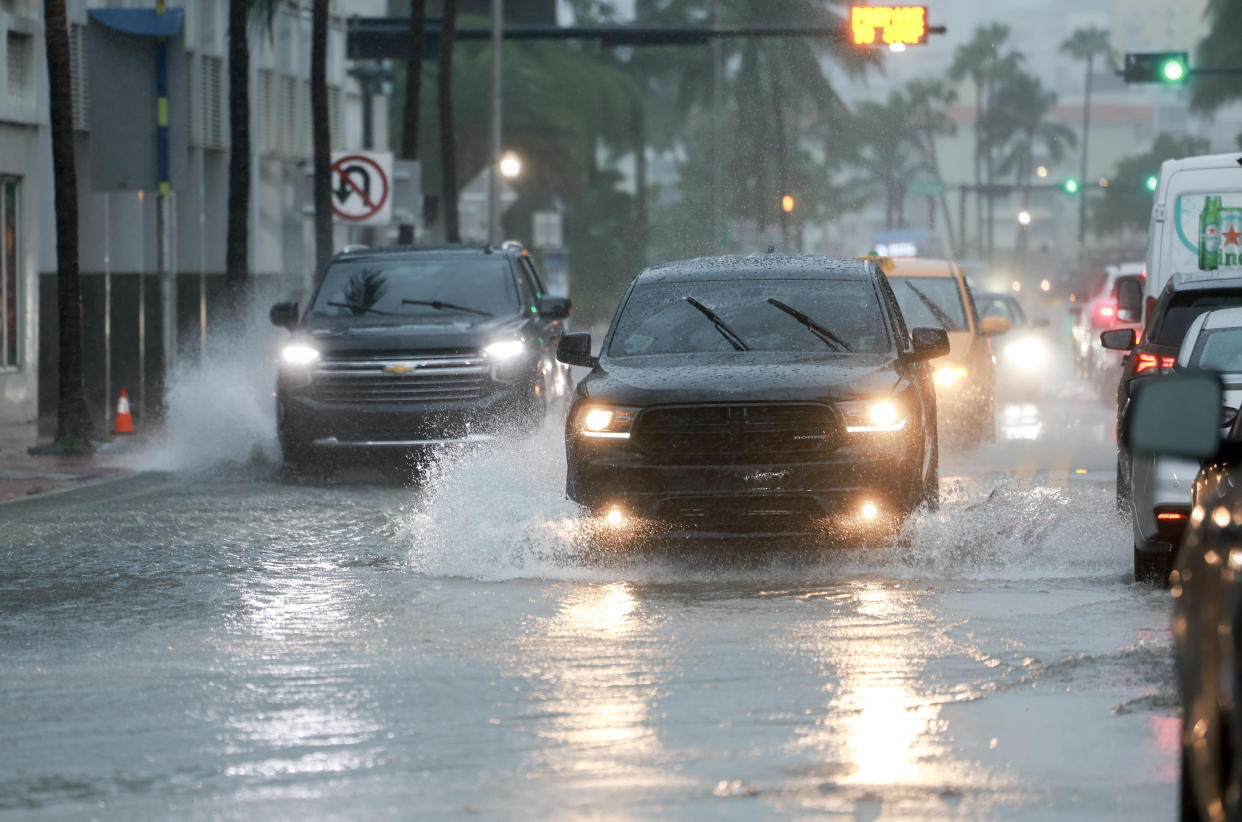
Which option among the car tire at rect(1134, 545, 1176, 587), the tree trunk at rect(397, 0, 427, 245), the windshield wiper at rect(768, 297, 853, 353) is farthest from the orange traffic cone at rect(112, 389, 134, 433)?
the car tire at rect(1134, 545, 1176, 587)

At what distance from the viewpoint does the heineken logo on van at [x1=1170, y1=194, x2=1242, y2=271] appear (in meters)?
19.2

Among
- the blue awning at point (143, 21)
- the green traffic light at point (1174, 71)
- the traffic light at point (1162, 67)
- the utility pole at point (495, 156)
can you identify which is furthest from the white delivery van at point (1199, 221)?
the utility pole at point (495, 156)

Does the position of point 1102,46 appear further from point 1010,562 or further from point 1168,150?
point 1010,562

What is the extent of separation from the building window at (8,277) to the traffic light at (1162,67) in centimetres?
1801

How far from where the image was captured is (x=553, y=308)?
1977 centimetres

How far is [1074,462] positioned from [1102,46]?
130 metres

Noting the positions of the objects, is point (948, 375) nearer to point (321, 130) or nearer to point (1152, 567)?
point (1152, 567)

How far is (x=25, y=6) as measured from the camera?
27609 mm

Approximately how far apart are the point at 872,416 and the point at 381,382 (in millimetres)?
7016

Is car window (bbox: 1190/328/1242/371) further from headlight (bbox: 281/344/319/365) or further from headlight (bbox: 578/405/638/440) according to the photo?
headlight (bbox: 281/344/319/365)

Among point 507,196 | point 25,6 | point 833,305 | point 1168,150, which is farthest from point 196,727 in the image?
point 1168,150

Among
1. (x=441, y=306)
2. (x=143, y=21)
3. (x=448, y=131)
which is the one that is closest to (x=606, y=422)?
(x=441, y=306)

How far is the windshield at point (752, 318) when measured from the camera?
1311 centimetres

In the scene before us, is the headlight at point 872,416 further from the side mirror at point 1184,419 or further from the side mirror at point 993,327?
the side mirror at point 993,327
